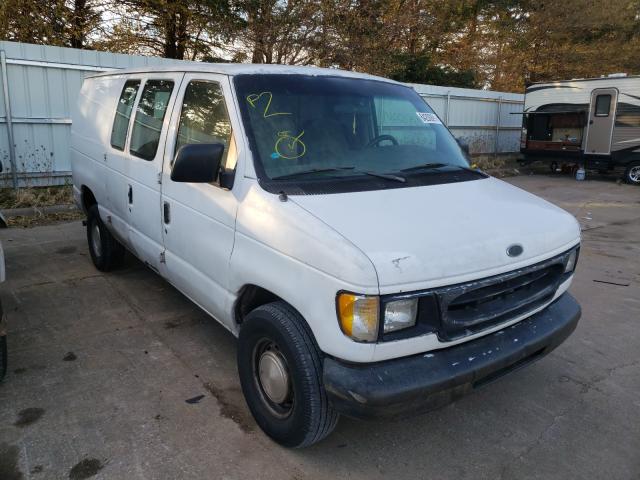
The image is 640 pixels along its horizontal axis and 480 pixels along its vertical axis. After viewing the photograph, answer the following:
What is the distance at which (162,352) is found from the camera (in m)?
3.87

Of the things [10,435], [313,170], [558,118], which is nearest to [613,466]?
[313,170]

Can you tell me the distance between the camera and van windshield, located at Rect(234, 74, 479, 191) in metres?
3.01

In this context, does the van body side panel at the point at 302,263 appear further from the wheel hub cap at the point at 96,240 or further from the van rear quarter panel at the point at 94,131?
the wheel hub cap at the point at 96,240

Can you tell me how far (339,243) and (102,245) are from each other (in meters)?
3.83

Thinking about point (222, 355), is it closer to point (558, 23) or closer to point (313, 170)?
point (313, 170)

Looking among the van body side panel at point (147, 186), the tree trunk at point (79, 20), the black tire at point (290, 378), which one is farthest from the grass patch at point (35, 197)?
the tree trunk at point (79, 20)

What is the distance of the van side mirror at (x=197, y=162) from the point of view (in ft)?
9.40

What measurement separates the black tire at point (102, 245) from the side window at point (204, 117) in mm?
2103

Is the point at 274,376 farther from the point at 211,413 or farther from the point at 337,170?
the point at 337,170

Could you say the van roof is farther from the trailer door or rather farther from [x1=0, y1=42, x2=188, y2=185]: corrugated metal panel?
the trailer door

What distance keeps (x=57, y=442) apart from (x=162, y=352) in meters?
1.11

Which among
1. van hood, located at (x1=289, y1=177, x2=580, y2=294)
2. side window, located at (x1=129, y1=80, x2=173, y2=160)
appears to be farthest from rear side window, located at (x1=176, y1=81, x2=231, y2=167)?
van hood, located at (x1=289, y1=177, x2=580, y2=294)

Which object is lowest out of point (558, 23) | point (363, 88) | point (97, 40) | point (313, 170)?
point (313, 170)

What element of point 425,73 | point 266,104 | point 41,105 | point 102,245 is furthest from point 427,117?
point 425,73
